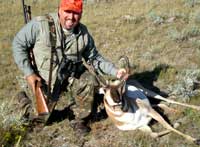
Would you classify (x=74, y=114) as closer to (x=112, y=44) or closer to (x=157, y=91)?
(x=157, y=91)

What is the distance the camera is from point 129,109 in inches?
273

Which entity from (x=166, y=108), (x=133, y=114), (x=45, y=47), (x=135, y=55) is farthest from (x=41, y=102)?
(x=135, y=55)

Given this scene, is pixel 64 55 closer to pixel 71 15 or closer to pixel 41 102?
pixel 71 15

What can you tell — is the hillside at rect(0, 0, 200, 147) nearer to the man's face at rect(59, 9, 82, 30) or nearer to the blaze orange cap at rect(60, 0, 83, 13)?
the man's face at rect(59, 9, 82, 30)

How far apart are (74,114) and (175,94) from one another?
1739 mm

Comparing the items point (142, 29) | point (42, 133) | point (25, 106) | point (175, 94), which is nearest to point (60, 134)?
point (42, 133)

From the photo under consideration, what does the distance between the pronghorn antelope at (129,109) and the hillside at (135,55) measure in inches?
4.0

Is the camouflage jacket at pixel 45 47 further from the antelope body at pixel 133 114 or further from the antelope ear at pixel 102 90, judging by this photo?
the antelope body at pixel 133 114

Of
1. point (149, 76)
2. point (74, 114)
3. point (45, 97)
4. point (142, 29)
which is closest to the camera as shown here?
point (45, 97)

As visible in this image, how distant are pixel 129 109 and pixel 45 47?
1.39 m

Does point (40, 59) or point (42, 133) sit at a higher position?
point (40, 59)

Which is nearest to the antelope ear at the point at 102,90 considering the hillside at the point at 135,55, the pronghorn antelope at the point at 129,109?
the pronghorn antelope at the point at 129,109

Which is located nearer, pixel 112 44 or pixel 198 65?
pixel 198 65

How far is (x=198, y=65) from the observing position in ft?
30.6
